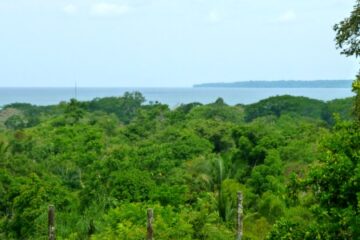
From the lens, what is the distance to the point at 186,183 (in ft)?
103

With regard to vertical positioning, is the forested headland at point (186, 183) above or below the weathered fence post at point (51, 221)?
below

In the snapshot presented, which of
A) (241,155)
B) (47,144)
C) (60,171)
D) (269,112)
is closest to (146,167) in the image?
(241,155)

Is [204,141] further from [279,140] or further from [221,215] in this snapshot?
[221,215]

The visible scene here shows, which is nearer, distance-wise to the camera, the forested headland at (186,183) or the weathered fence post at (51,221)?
the forested headland at (186,183)

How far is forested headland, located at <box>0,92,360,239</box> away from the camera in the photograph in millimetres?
8742

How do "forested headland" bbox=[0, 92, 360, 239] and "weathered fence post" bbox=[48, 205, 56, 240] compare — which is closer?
"forested headland" bbox=[0, 92, 360, 239]

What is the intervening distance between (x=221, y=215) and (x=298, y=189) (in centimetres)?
1586

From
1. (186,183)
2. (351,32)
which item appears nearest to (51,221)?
(351,32)

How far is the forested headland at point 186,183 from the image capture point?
8.74 meters

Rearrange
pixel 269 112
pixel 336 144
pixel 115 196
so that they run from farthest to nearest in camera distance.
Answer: pixel 269 112, pixel 115 196, pixel 336 144

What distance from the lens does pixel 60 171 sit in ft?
127

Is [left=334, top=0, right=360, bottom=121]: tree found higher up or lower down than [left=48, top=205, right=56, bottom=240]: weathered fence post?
higher up

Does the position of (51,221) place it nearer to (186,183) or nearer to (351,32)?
(351,32)

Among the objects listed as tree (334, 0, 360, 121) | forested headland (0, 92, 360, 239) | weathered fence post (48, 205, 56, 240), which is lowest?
forested headland (0, 92, 360, 239)
